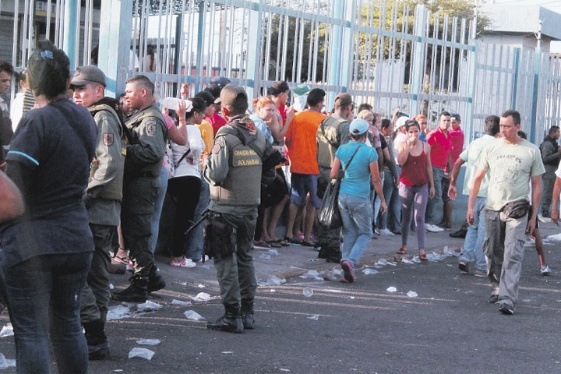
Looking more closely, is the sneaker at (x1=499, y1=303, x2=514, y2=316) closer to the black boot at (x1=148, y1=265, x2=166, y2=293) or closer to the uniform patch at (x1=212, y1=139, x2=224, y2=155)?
the black boot at (x1=148, y1=265, x2=166, y2=293)

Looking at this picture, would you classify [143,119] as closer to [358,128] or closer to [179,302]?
[179,302]

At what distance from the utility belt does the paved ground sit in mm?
619

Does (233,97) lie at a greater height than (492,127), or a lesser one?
greater

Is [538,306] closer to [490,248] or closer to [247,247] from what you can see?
[490,248]

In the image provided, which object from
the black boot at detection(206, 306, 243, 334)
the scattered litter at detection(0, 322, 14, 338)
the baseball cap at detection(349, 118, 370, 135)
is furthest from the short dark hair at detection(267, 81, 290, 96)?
the scattered litter at detection(0, 322, 14, 338)

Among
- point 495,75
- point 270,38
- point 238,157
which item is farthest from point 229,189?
point 495,75

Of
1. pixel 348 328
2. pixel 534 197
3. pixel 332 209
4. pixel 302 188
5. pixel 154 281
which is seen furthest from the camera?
pixel 302 188

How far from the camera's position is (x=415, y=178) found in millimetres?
12797

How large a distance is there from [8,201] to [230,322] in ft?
14.7

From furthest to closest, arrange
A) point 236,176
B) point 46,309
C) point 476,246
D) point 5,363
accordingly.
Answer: point 476,246 → point 236,176 → point 5,363 → point 46,309

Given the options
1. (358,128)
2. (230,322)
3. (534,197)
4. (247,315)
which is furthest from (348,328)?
(358,128)

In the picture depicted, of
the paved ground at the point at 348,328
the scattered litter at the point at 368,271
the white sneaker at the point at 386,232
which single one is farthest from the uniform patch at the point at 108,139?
the white sneaker at the point at 386,232

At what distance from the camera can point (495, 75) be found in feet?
63.6

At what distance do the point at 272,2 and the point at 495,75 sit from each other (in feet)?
24.3
